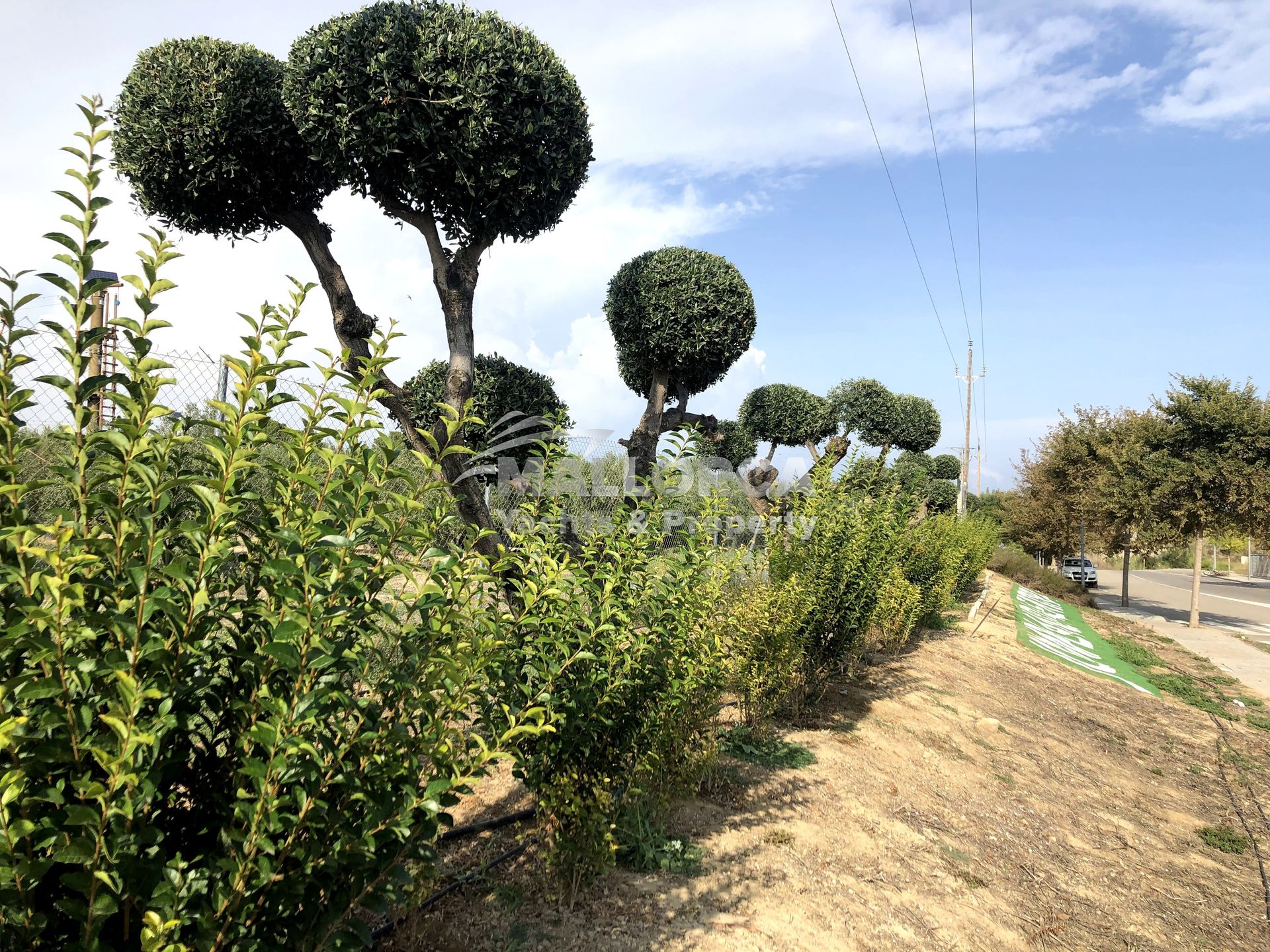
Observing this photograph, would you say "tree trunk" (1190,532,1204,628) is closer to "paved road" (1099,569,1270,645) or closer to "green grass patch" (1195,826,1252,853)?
"paved road" (1099,569,1270,645)

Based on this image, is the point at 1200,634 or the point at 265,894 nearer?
the point at 265,894

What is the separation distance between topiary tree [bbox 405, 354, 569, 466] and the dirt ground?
378 centimetres

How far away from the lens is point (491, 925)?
2.86 meters

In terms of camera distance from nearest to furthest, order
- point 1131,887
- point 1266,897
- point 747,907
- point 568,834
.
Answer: point 568,834, point 747,907, point 1131,887, point 1266,897

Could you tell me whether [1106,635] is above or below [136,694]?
below

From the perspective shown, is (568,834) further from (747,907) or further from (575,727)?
(747,907)

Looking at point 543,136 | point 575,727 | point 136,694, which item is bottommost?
point 575,727

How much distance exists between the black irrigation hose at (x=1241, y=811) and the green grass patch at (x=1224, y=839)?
0.23ft

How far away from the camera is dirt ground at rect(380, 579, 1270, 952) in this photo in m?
3.07

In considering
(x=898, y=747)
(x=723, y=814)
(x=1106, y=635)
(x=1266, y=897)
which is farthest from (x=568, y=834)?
(x=1106, y=635)

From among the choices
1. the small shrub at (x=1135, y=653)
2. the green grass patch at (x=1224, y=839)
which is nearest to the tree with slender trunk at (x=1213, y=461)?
the small shrub at (x=1135, y=653)

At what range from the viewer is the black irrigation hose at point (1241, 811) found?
202 inches

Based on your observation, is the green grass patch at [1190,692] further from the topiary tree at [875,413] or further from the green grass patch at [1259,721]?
the topiary tree at [875,413]

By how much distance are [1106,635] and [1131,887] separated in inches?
561
